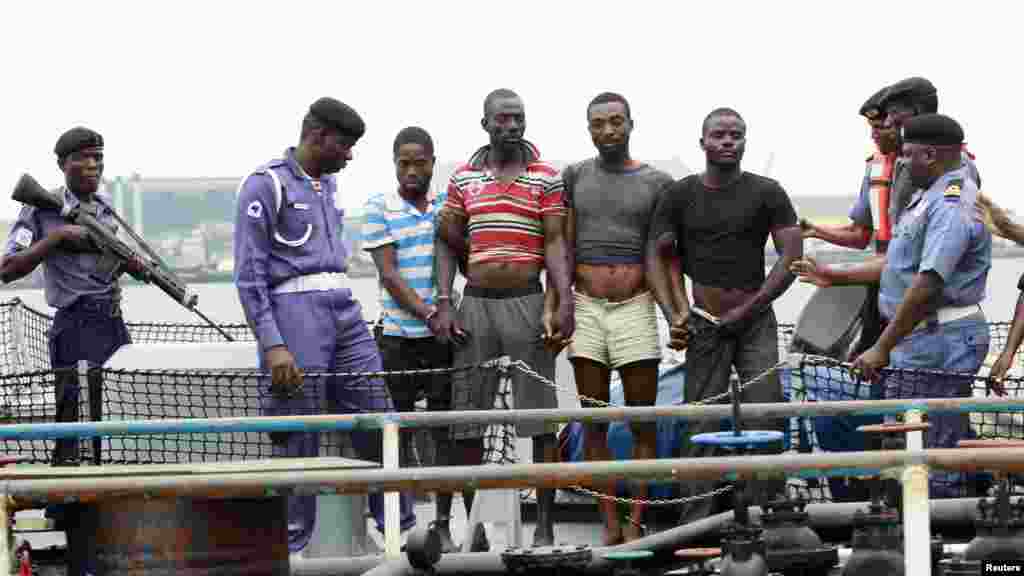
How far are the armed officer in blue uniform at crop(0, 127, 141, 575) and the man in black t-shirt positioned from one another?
3475 millimetres

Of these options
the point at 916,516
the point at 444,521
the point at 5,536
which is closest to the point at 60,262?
the point at 444,521

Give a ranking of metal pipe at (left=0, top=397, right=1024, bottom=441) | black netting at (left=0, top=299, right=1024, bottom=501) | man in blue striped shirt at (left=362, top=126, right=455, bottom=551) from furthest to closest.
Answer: man in blue striped shirt at (left=362, top=126, right=455, bottom=551)
black netting at (left=0, top=299, right=1024, bottom=501)
metal pipe at (left=0, top=397, right=1024, bottom=441)

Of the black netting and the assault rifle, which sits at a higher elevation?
the assault rifle

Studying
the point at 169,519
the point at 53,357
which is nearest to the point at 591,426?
the point at 53,357

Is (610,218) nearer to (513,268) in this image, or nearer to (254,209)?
(513,268)

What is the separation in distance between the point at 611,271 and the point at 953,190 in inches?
Answer: 70.9

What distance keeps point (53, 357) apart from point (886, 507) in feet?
22.6

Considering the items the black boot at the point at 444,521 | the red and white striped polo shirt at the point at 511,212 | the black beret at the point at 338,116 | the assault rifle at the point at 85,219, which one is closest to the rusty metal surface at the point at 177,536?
the black boot at the point at 444,521

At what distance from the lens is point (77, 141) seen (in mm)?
12359

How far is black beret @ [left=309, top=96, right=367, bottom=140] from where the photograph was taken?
33.4ft

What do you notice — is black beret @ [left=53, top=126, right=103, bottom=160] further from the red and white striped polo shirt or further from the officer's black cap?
the officer's black cap

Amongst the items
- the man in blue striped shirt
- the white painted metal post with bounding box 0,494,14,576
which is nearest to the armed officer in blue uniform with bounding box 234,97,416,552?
the man in blue striped shirt

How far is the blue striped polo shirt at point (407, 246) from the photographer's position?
36.2ft

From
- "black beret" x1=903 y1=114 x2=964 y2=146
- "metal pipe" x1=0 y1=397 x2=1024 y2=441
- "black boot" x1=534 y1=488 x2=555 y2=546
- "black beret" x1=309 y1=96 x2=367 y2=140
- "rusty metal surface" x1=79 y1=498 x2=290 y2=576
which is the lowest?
"black boot" x1=534 y1=488 x2=555 y2=546
